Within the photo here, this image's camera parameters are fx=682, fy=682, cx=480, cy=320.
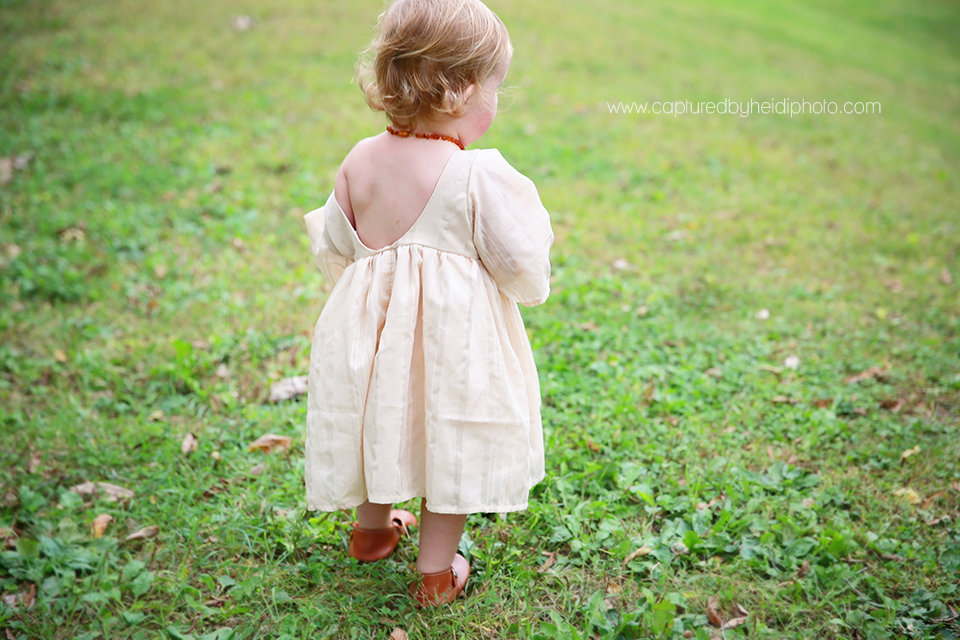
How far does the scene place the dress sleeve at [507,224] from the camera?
175 cm

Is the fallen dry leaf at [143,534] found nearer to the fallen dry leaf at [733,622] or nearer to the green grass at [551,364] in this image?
the green grass at [551,364]

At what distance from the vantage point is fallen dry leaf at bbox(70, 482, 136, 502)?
2.58 metres

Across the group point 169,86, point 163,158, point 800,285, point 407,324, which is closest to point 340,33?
point 169,86

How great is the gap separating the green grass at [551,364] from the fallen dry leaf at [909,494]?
3 cm

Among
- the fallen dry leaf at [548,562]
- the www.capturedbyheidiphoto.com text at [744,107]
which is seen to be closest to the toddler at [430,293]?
the fallen dry leaf at [548,562]

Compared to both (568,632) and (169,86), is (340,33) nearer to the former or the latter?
(169,86)

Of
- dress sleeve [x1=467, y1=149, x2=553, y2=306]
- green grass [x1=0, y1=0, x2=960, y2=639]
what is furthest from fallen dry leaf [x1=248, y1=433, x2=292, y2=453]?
dress sleeve [x1=467, y1=149, x2=553, y2=306]

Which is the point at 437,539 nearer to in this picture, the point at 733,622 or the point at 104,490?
the point at 733,622

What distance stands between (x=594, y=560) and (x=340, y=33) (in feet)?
26.4

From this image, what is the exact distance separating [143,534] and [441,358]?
1418mm

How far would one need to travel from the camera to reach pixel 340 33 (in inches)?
340

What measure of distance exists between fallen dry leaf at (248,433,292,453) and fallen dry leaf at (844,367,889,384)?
259 centimetres

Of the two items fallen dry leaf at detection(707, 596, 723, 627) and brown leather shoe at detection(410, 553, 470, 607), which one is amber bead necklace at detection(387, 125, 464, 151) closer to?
brown leather shoe at detection(410, 553, 470, 607)

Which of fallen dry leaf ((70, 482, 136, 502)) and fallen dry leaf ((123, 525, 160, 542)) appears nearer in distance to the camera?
fallen dry leaf ((123, 525, 160, 542))
